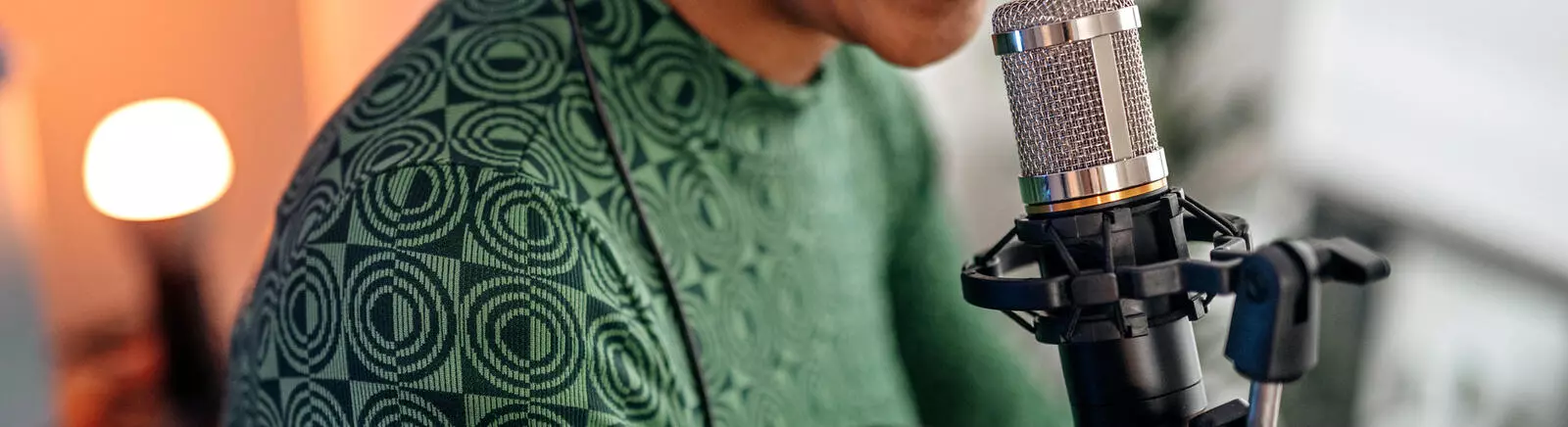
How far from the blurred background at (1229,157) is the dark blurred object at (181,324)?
0.01 metres

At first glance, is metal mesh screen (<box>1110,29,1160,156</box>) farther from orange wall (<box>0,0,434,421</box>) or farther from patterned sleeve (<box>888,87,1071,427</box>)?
orange wall (<box>0,0,434,421</box>)

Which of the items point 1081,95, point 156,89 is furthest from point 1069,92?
point 156,89

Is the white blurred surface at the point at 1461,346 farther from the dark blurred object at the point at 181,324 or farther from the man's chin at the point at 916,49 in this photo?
the dark blurred object at the point at 181,324

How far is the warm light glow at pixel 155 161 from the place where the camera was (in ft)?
5.28

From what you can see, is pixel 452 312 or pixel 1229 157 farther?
pixel 1229 157

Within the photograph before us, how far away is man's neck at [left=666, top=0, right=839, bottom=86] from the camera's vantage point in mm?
629

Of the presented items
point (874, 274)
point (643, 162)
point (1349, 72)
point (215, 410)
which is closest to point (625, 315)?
point (643, 162)

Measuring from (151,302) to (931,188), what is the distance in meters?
1.21

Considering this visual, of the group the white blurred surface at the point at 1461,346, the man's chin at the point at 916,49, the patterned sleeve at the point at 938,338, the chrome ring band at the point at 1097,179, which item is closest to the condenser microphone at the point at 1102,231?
the chrome ring band at the point at 1097,179

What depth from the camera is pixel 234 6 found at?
71.8 inches

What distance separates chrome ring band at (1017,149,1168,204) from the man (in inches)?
7.2

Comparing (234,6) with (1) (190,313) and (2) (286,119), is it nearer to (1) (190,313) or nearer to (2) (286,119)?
(2) (286,119)

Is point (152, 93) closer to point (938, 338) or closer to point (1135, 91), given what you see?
point (938, 338)

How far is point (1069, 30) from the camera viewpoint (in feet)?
1.30
